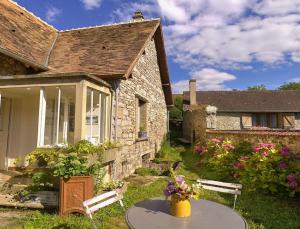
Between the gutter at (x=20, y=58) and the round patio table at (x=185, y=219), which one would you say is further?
the gutter at (x=20, y=58)

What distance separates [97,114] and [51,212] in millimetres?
3301

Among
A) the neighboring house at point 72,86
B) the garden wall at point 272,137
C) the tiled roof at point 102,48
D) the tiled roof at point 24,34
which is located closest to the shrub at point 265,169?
the garden wall at point 272,137

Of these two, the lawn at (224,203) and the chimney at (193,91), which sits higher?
the chimney at (193,91)

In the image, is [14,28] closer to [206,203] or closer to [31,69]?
[31,69]

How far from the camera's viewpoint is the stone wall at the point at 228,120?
28.0 meters

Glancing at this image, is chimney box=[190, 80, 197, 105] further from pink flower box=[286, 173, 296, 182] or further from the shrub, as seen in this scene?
pink flower box=[286, 173, 296, 182]

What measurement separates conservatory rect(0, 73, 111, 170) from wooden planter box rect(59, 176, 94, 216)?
1761 millimetres

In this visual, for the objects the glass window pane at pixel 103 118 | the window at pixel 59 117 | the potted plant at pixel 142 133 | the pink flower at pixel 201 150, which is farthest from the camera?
the pink flower at pixel 201 150

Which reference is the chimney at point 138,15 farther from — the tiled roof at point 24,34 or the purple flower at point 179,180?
the purple flower at point 179,180

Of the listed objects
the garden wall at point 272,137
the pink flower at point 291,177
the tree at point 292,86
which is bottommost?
the pink flower at point 291,177

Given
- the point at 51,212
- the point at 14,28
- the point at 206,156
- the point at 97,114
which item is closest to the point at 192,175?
the point at 206,156

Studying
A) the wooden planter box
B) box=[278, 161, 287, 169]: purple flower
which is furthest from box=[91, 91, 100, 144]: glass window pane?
box=[278, 161, 287, 169]: purple flower

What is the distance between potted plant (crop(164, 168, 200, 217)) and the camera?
3047mm

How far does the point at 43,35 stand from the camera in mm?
10977
